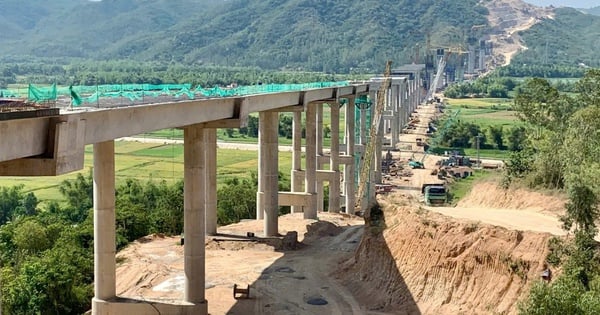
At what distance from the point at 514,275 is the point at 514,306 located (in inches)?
77.2

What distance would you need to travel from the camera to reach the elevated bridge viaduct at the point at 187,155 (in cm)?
2589

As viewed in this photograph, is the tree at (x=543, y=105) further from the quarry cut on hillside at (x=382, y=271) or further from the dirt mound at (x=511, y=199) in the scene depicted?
the quarry cut on hillside at (x=382, y=271)

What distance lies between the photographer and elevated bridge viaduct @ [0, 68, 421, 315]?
25.9m

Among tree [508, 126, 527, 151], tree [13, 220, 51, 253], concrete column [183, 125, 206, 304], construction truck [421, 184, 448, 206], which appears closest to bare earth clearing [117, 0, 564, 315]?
concrete column [183, 125, 206, 304]

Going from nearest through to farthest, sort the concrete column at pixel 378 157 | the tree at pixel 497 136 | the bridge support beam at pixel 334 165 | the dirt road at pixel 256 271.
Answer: the dirt road at pixel 256 271, the bridge support beam at pixel 334 165, the concrete column at pixel 378 157, the tree at pixel 497 136

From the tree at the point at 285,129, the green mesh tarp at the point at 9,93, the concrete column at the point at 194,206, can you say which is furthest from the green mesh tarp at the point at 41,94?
the tree at the point at 285,129

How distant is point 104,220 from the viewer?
131 feet

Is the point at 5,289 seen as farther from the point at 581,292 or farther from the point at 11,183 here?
the point at 11,183

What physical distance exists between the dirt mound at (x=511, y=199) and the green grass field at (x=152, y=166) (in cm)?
5389

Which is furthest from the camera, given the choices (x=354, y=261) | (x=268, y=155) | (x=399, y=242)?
(x=268, y=155)

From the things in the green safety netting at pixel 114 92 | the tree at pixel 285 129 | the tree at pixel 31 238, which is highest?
the green safety netting at pixel 114 92

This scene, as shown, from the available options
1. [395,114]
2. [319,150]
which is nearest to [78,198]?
[319,150]

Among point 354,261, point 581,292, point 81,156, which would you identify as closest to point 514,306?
point 581,292

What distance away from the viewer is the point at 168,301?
41281mm
